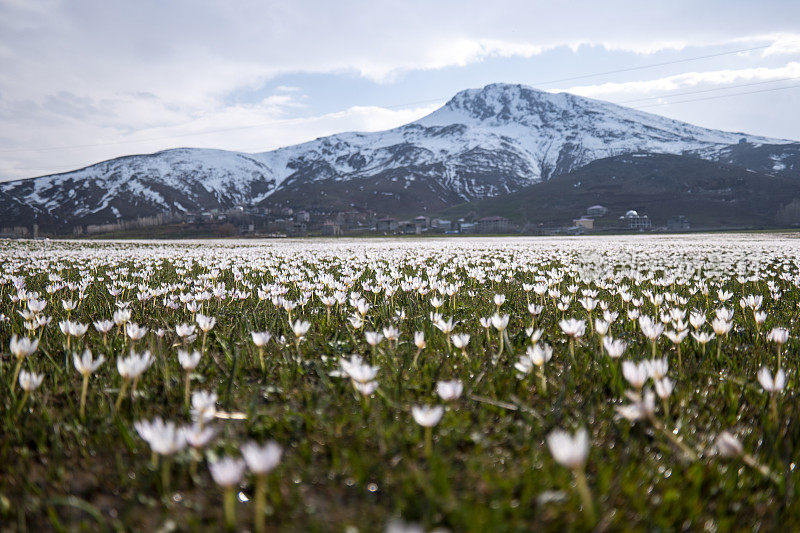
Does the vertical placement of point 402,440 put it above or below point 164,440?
below

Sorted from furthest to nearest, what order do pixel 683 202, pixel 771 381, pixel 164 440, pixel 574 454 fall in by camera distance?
pixel 683 202 → pixel 771 381 → pixel 164 440 → pixel 574 454

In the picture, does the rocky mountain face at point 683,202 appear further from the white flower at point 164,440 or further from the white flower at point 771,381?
the white flower at point 164,440

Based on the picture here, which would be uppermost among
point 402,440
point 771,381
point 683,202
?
point 683,202

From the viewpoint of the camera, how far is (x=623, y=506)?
1401mm

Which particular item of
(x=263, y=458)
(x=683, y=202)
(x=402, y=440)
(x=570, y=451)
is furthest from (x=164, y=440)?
(x=683, y=202)

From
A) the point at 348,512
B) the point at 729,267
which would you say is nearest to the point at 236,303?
the point at 348,512

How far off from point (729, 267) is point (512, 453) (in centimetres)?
965

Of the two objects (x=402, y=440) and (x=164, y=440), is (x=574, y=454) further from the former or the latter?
(x=164, y=440)

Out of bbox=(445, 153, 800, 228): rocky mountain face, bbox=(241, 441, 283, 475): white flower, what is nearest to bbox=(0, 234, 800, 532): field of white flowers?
bbox=(241, 441, 283, 475): white flower

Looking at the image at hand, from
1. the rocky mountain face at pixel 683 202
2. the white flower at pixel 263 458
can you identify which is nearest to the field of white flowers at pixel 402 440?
the white flower at pixel 263 458

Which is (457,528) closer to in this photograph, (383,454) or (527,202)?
(383,454)

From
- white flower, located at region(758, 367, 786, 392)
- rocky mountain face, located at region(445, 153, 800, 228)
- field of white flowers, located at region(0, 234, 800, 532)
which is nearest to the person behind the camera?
field of white flowers, located at region(0, 234, 800, 532)

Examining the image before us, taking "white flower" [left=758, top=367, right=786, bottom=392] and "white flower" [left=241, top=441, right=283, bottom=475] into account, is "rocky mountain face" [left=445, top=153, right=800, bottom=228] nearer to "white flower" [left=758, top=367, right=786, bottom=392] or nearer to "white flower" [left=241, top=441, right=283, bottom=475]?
"white flower" [left=758, top=367, right=786, bottom=392]

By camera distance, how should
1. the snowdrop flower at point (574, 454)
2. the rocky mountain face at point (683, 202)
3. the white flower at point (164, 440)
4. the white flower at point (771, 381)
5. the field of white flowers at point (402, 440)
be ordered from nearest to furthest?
the snowdrop flower at point (574, 454)
the white flower at point (164, 440)
the field of white flowers at point (402, 440)
the white flower at point (771, 381)
the rocky mountain face at point (683, 202)
